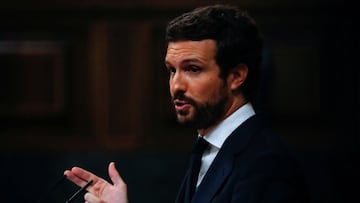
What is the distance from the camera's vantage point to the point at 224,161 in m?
2.63

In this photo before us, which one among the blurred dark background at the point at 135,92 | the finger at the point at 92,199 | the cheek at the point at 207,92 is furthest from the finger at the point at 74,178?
the blurred dark background at the point at 135,92

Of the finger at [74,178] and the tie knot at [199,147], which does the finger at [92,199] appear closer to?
the finger at [74,178]

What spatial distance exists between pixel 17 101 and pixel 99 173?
0.68m

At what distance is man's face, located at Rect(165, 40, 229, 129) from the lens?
8.80 feet

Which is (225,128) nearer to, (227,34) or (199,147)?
(199,147)

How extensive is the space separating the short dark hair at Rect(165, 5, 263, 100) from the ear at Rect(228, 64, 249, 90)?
1 centimetres

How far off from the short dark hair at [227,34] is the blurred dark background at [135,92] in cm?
244

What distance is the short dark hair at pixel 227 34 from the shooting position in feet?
8.80

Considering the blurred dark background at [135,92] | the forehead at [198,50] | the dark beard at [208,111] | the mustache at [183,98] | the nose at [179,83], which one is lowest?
the blurred dark background at [135,92]

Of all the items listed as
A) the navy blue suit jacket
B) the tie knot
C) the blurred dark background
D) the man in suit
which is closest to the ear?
the man in suit

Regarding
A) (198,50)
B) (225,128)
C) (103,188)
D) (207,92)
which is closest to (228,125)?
(225,128)

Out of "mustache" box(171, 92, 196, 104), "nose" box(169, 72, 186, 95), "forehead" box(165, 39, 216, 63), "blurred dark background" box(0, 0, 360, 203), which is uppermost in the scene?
"forehead" box(165, 39, 216, 63)

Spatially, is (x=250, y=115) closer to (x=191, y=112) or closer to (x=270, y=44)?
(x=191, y=112)

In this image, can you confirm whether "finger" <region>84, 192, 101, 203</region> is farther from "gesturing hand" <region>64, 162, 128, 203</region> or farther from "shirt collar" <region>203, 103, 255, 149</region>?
"shirt collar" <region>203, 103, 255, 149</region>
